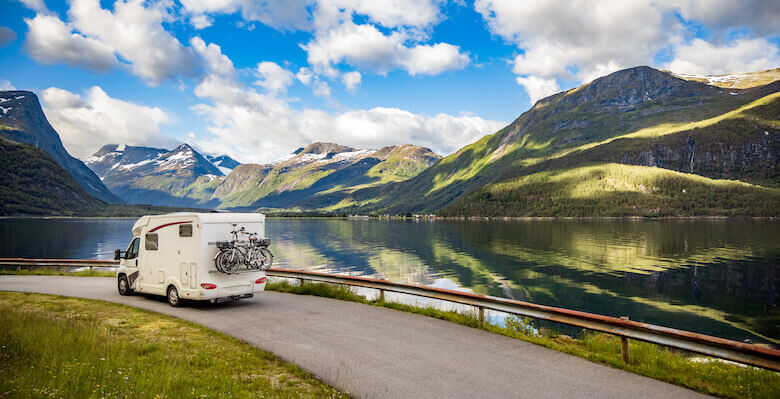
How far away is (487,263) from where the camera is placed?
5828 centimetres

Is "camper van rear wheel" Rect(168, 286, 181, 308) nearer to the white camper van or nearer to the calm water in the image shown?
the white camper van

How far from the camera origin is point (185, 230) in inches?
679

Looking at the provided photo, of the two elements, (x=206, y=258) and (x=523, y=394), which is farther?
(x=206, y=258)

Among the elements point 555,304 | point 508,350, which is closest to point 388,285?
point 508,350

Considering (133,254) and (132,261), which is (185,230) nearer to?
(133,254)

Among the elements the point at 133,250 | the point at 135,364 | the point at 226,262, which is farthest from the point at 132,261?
the point at 135,364

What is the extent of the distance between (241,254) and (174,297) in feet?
11.8

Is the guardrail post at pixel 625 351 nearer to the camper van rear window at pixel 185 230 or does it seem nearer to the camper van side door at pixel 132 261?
the camper van rear window at pixel 185 230

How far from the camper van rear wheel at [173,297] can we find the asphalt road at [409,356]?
1.31ft

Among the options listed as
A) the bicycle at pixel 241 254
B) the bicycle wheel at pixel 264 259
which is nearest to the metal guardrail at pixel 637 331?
the bicycle wheel at pixel 264 259

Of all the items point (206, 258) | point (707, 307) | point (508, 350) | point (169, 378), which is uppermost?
point (206, 258)

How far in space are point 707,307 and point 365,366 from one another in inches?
1359

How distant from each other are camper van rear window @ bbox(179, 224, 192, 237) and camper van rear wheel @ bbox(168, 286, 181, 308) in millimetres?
2488

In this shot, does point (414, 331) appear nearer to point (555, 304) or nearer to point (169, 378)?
point (169, 378)
